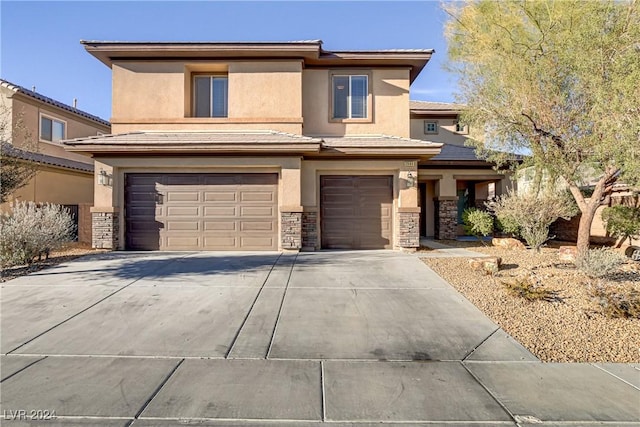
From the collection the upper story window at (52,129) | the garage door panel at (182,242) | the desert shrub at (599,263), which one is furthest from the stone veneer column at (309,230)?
the upper story window at (52,129)

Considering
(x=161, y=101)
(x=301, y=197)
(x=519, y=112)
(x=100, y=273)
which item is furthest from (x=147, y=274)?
(x=519, y=112)

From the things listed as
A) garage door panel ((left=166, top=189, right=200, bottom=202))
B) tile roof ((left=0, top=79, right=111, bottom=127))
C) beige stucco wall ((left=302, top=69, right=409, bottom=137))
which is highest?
tile roof ((left=0, top=79, right=111, bottom=127))

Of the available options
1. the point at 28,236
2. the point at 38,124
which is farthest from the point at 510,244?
the point at 38,124

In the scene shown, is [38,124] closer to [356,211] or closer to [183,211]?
[183,211]

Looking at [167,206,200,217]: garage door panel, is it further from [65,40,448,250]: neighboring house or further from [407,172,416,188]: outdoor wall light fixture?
[407,172,416,188]: outdoor wall light fixture

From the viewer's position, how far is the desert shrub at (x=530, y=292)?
252 inches

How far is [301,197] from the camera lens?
12438mm

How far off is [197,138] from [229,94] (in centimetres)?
238

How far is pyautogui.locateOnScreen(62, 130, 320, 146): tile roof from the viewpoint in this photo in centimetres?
1144

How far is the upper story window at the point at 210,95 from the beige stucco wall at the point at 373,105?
3.08 meters

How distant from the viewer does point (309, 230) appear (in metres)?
12.4

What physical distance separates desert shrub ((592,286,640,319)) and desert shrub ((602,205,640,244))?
7.50 meters

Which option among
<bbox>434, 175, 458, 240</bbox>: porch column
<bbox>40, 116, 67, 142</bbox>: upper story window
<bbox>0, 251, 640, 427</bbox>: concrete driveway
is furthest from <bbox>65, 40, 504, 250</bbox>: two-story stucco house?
<bbox>40, 116, 67, 142</bbox>: upper story window

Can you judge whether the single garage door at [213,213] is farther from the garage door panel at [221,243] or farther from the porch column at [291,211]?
the porch column at [291,211]
